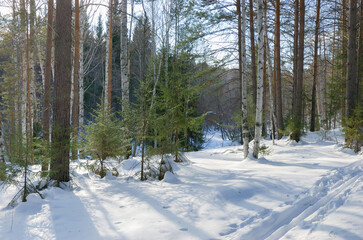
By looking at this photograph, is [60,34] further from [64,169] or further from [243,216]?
[243,216]

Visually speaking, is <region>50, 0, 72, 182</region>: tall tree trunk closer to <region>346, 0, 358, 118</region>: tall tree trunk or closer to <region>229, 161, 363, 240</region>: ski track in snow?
<region>229, 161, 363, 240</region>: ski track in snow

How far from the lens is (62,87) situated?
5.39 meters

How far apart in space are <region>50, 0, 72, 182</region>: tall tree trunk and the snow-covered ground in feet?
1.94

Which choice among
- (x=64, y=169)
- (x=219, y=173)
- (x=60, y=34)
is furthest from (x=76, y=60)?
(x=219, y=173)

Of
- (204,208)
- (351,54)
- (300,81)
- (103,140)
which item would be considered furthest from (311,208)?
(300,81)

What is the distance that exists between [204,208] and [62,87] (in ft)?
13.3

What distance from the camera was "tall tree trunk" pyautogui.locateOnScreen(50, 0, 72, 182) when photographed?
5.27 m

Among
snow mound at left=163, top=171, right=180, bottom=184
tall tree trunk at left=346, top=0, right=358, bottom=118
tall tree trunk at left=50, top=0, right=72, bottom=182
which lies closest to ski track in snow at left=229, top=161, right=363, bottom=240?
snow mound at left=163, top=171, right=180, bottom=184

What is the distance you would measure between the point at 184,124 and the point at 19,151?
4.40 m

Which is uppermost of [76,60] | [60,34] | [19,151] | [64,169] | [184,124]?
[76,60]

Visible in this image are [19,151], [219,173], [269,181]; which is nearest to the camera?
[19,151]

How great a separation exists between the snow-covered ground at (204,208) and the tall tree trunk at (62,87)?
0.59m

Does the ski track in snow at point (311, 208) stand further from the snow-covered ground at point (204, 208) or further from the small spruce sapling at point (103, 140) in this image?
the small spruce sapling at point (103, 140)

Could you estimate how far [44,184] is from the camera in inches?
198
